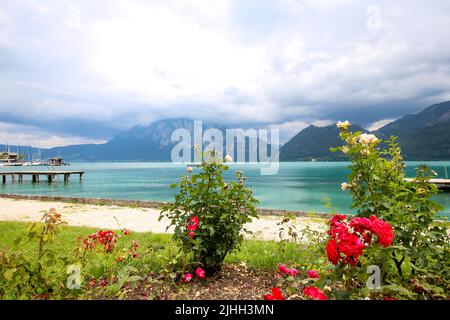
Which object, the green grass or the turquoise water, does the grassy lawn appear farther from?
the turquoise water

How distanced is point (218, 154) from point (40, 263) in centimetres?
245

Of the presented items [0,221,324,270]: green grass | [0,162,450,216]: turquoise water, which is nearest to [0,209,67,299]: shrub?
[0,221,324,270]: green grass

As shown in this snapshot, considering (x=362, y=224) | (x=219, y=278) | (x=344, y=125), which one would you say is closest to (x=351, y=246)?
(x=362, y=224)

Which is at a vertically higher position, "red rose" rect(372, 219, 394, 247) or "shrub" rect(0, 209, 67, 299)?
"red rose" rect(372, 219, 394, 247)

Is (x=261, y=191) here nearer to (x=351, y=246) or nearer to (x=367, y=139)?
(x=367, y=139)

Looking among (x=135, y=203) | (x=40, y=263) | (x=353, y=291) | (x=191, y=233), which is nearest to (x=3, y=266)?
(x=40, y=263)

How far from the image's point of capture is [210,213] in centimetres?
373

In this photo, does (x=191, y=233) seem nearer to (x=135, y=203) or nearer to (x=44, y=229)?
(x=44, y=229)

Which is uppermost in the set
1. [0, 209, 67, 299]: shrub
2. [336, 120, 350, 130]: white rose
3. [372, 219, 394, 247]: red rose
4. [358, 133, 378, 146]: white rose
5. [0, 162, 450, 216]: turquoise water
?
[336, 120, 350, 130]: white rose

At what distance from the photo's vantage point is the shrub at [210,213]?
12.0ft

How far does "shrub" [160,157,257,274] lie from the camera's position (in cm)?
364

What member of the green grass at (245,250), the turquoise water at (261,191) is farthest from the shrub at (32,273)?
the turquoise water at (261,191)

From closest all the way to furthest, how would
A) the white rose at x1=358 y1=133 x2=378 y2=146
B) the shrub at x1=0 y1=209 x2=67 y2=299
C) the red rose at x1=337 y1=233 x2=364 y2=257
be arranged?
1. the red rose at x1=337 y1=233 x2=364 y2=257
2. the shrub at x1=0 y1=209 x2=67 y2=299
3. the white rose at x1=358 y1=133 x2=378 y2=146

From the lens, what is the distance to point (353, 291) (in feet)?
8.04
